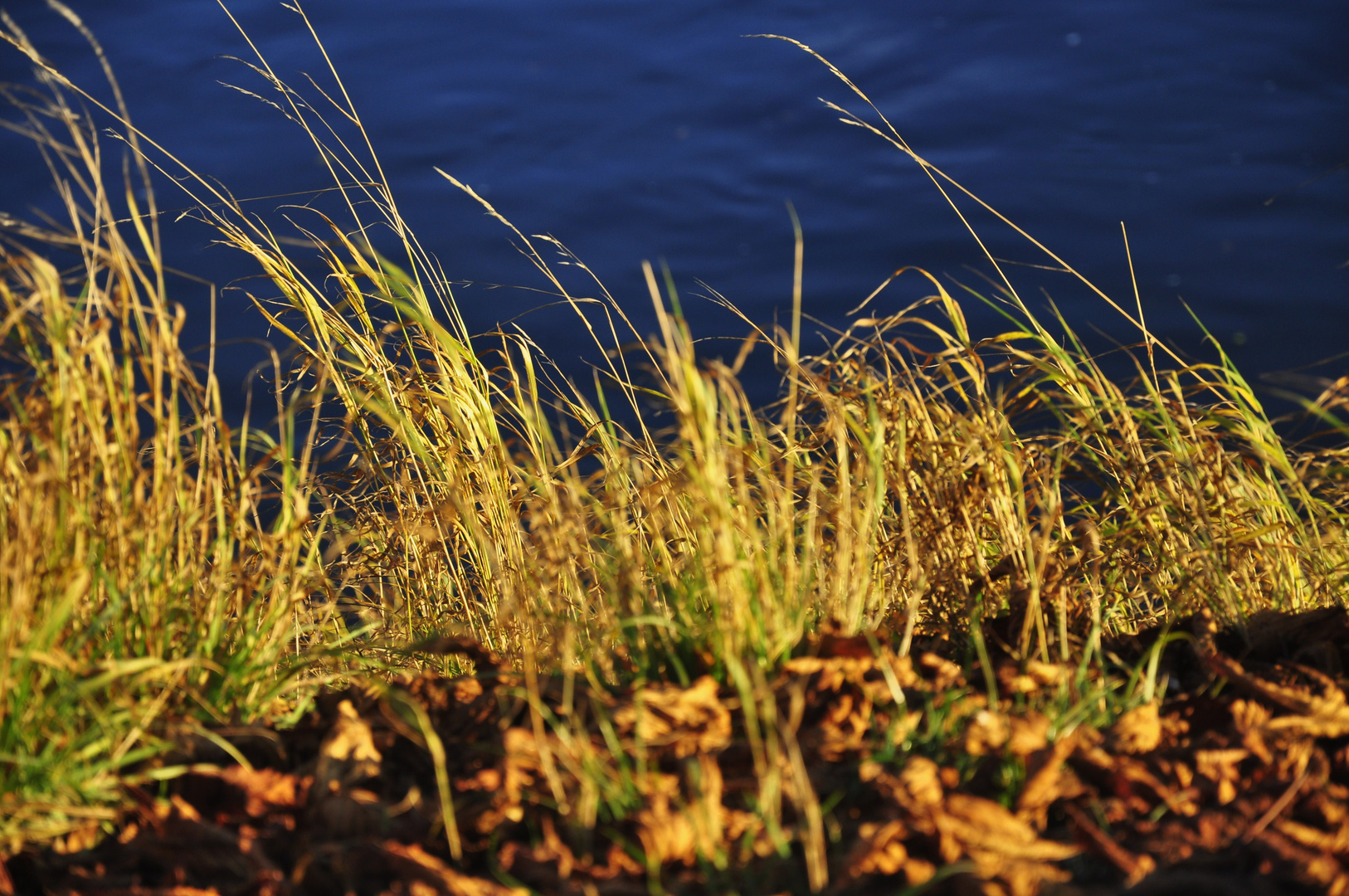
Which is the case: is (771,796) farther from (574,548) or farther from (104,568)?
(104,568)

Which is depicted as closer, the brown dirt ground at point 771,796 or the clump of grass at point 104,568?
the brown dirt ground at point 771,796

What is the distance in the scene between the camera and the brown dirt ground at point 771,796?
0.96 m

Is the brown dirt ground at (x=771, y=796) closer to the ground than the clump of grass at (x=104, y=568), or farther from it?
closer to the ground

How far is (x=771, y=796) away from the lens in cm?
96

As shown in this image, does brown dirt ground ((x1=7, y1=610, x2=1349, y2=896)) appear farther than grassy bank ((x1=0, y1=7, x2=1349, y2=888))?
No

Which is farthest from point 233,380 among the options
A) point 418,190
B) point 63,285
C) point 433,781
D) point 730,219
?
point 433,781

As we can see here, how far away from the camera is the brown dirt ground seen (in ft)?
3.15

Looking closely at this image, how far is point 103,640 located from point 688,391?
2.35 ft

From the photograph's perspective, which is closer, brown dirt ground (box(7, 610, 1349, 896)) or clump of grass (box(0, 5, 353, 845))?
brown dirt ground (box(7, 610, 1349, 896))

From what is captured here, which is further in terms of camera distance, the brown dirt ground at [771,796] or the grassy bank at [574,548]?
the grassy bank at [574,548]

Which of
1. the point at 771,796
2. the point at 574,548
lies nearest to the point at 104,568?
the point at 574,548

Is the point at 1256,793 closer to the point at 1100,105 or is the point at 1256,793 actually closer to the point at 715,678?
the point at 715,678

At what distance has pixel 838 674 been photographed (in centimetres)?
114

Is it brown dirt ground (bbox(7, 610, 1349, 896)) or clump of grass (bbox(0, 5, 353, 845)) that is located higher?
clump of grass (bbox(0, 5, 353, 845))
